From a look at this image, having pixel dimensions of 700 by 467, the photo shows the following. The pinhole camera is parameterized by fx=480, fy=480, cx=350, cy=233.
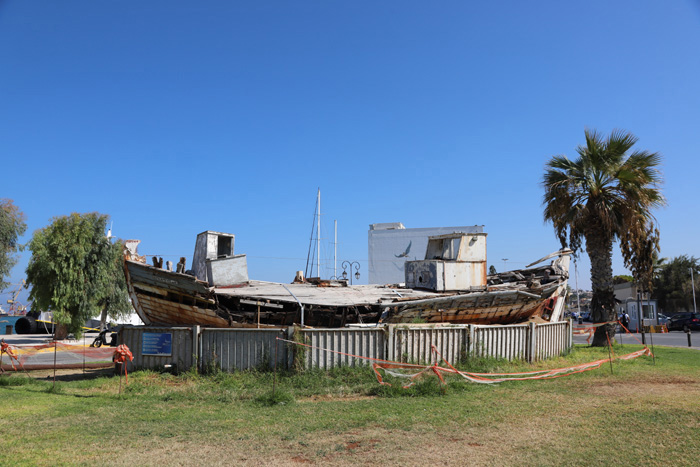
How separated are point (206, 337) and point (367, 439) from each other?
6549 mm

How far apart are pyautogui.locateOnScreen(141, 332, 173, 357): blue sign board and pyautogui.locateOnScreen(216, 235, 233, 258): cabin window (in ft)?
14.1

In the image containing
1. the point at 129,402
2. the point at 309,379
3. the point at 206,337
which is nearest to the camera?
the point at 129,402

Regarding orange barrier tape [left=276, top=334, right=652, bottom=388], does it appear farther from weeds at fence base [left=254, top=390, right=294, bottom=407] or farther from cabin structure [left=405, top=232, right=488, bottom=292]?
cabin structure [left=405, top=232, right=488, bottom=292]

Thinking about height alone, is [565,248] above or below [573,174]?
below

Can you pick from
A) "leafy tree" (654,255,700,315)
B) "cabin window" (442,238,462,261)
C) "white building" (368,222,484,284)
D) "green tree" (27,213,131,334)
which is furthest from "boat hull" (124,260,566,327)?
"leafy tree" (654,255,700,315)

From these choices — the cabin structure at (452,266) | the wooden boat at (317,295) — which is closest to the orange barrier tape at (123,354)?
the wooden boat at (317,295)

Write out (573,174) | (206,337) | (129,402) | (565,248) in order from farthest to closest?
1. (565,248)
2. (573,174)
3. (206,337)
4. (129,402)

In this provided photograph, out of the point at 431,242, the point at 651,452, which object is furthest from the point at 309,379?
the point at 431,242

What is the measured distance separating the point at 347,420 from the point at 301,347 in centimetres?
376

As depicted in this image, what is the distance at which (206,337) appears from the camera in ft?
40.0

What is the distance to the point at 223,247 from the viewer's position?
16.7m

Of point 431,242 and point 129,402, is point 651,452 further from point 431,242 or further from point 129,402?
point 431,242

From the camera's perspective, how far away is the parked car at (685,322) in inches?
1388

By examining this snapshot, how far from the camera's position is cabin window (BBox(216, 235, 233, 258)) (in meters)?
16.5
